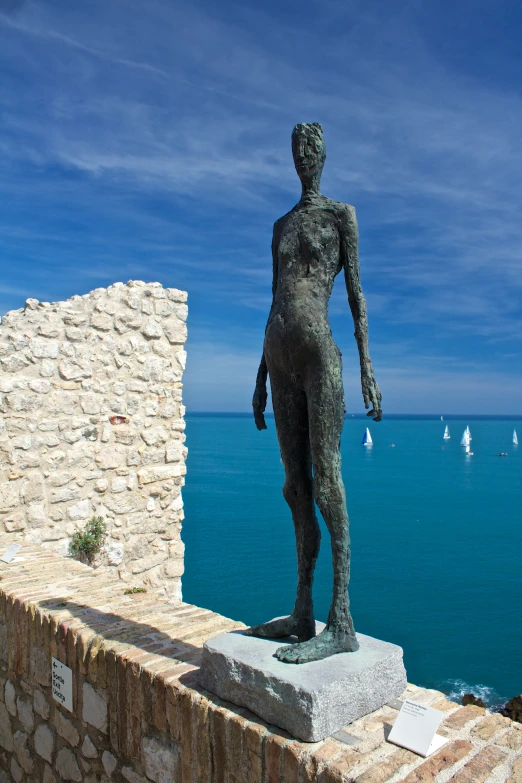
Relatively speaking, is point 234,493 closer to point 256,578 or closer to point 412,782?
point 256,578

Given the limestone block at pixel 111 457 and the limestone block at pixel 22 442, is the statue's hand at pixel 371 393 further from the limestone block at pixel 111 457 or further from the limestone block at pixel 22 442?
the limestone block at pixel 111 457

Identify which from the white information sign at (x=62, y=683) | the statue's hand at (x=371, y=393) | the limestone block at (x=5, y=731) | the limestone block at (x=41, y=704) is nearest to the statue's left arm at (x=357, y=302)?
the statue's hand at (x=371, y=393)

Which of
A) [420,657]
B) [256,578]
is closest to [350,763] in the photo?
[420,657]

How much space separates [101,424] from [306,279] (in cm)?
395

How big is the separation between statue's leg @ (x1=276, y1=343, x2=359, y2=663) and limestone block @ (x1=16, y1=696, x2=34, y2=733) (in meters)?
2.30

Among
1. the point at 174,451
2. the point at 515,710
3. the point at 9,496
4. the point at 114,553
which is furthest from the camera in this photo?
the point at 515,710

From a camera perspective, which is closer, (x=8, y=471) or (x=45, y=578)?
(x=45, y=578)

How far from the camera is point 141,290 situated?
6414 mm

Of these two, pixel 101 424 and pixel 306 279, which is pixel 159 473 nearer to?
pixel 101 424

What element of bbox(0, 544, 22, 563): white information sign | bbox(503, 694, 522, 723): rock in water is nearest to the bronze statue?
bbox(0, 544, 22, 563): white information sign

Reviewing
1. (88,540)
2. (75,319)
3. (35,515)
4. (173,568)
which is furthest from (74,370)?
(173,568)

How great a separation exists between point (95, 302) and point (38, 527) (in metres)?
2.30

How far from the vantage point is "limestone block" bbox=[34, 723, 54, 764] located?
3.55m

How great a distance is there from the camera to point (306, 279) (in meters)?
2.73
